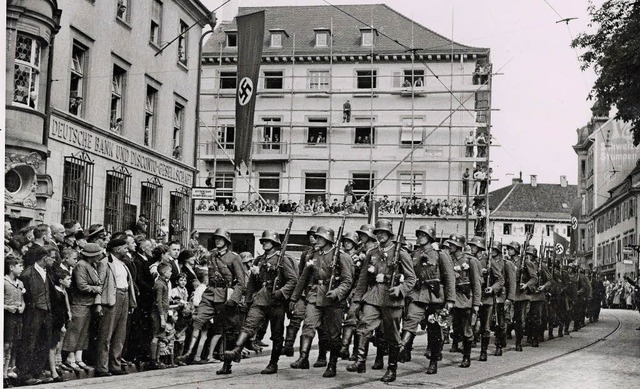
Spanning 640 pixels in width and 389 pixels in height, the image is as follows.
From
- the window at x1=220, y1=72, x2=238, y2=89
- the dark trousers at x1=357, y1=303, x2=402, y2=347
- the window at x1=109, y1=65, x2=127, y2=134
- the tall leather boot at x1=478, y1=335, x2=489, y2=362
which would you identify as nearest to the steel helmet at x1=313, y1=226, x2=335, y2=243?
the dark trousers at x1=357, y1=303, x2=402, y2=347

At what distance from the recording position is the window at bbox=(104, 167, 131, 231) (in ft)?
79.7

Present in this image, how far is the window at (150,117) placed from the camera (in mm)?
27906

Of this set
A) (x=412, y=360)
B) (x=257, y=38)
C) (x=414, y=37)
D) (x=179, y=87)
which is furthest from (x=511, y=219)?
(x=412, y=360)

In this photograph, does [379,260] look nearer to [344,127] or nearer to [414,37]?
[344,127]

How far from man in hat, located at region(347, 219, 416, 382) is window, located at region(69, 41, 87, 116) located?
12379 millimetres

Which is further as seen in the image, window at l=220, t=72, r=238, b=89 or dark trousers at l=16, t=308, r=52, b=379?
window at l=220, t=72, r=238, b=89

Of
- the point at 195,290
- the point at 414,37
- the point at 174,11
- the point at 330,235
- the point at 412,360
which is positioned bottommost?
the point at 412,360

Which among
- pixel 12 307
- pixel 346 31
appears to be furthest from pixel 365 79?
pixel 12 307

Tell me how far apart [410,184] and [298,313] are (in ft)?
122

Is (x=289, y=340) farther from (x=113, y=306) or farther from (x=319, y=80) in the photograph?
(x=319, y=80)

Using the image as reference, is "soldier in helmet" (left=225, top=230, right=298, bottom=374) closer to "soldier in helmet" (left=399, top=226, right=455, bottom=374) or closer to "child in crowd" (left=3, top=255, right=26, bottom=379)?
"soldier in helmet" (left=399, top=226, right=455, bottom=374)

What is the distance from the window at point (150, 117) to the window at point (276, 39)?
26048 mm

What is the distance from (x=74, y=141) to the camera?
22.0 metres

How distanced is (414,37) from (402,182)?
29.1ft
